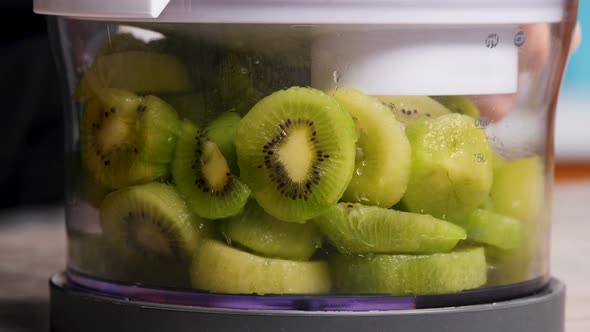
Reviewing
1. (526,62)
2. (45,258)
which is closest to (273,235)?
(526,62)

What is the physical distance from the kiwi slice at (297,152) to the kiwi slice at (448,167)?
0.05m

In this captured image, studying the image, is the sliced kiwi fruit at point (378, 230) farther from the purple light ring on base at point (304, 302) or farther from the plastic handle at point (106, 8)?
the plastic handle at point (106, 8)

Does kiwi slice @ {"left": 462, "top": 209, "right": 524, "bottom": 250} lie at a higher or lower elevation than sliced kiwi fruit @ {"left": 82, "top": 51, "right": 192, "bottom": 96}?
lower

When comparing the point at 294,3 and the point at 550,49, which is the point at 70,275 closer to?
the point at 294,3

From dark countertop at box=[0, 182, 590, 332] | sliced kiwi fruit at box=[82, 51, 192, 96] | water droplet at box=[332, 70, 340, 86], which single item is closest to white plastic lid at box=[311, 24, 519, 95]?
water droplet at box=[332, 70, 340, 86]

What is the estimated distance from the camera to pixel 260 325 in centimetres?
63

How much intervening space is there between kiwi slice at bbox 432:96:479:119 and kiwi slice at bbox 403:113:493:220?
0.03 ft

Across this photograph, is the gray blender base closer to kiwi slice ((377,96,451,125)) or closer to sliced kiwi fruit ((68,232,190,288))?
sliced kiwi fruit ((68,232,190,288))

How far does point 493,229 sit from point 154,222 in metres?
0.25

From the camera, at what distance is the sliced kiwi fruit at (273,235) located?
2.07ft

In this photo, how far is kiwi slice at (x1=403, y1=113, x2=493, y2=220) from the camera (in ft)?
2.09

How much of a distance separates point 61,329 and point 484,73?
384 mm

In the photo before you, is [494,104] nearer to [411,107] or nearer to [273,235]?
[411,107]

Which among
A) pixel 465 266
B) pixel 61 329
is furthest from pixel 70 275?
pixel 465 266
